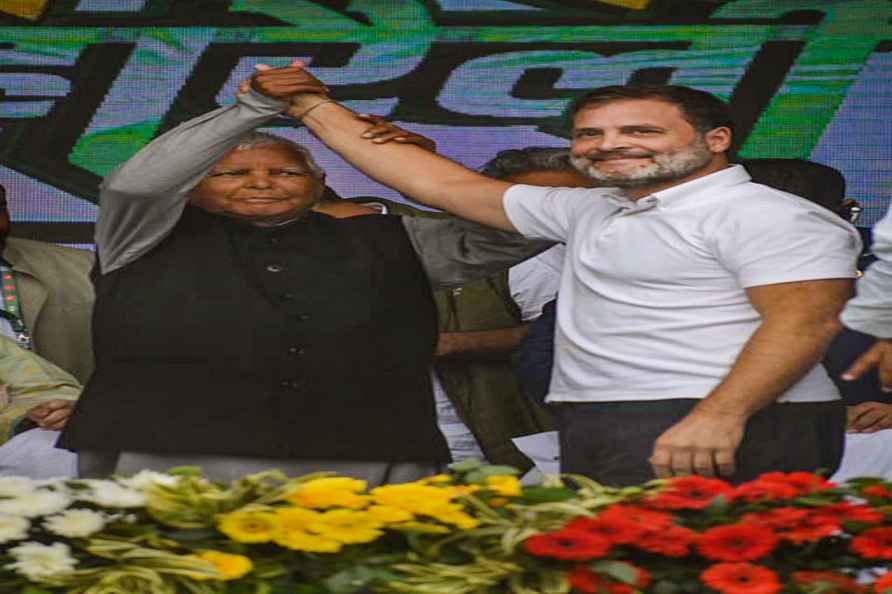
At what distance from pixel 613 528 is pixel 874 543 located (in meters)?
0.38

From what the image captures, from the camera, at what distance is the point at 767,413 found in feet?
11.3

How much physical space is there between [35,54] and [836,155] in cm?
218

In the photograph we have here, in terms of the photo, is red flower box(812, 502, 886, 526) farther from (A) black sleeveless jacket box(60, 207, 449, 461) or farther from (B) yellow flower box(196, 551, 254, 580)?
(A) black sleeveless jacket box(60, 207, 449, 461)

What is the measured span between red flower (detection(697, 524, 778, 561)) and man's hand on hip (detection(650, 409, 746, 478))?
0.73 m

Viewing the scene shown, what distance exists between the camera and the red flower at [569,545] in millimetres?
2504

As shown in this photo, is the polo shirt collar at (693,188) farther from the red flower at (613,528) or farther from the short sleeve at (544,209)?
the red flower at (613,528)

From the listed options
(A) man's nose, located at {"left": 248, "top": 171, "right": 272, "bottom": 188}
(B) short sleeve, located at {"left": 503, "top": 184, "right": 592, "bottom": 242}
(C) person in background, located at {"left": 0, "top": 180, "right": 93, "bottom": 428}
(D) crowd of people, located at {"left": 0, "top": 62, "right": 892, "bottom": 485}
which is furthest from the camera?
(C) person in background, located at {"left": 0, "top": 180, "right": 93, "bottom": 428}

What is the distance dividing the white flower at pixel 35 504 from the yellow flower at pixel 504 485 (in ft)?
2.06

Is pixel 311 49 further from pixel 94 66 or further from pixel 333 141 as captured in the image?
pixel 333 141

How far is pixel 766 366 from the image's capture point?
3357 millimetres

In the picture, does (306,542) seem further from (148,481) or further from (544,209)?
(544,209)

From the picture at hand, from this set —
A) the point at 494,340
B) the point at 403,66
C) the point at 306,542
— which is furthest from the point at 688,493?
the point at 403,66

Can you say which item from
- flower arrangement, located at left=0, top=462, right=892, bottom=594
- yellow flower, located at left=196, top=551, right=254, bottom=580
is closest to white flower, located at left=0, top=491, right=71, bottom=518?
flower arrangement, located at left=0, top=462, right=892, bottom=594

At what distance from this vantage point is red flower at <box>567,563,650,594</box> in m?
2.54
